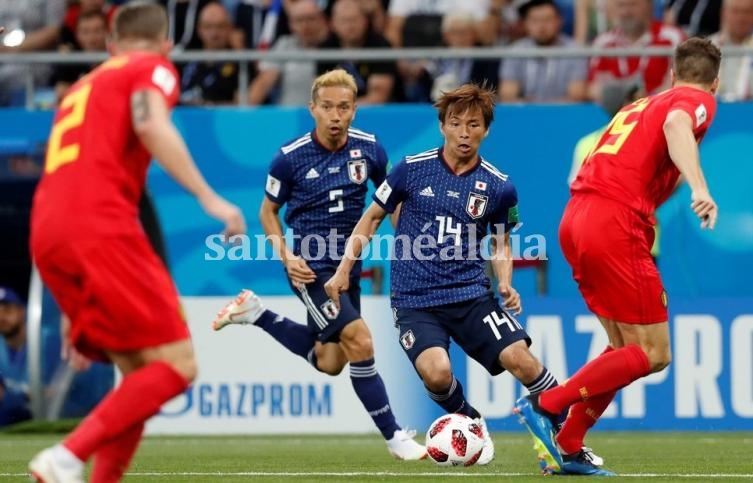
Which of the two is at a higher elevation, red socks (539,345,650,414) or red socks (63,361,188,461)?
red socks (63,361,188,461)

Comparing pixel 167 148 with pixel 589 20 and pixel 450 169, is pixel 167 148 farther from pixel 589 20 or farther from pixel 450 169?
pixel 589 20

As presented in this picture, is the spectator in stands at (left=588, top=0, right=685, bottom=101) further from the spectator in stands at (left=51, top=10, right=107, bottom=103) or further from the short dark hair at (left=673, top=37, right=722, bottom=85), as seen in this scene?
the short dark hair at (left=673, top=37, right=722, bottom=85)

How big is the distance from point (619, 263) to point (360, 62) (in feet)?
22.3

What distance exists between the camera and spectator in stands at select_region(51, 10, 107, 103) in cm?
1479

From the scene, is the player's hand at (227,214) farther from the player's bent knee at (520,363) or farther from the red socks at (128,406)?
the player's bent knee at (520,363)

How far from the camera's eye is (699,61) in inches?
320

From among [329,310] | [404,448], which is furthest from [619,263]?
[329,310]

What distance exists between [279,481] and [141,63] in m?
2.69

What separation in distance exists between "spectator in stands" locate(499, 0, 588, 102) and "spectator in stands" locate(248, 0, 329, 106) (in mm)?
1884

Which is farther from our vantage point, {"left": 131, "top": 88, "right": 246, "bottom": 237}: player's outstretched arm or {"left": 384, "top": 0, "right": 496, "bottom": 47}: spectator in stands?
{"left": 384, "top": 0, "right": 496, "bottom": 47}: spectator in stands

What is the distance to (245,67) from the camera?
14.3 meters

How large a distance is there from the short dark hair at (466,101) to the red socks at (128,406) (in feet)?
11.1

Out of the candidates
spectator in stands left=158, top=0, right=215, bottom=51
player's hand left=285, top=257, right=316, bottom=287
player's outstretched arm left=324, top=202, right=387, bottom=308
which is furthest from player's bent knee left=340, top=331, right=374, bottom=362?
spectator in stands left=158, top=0, right=215, bottom=51

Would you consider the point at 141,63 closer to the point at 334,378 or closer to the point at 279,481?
the point at 279,481
